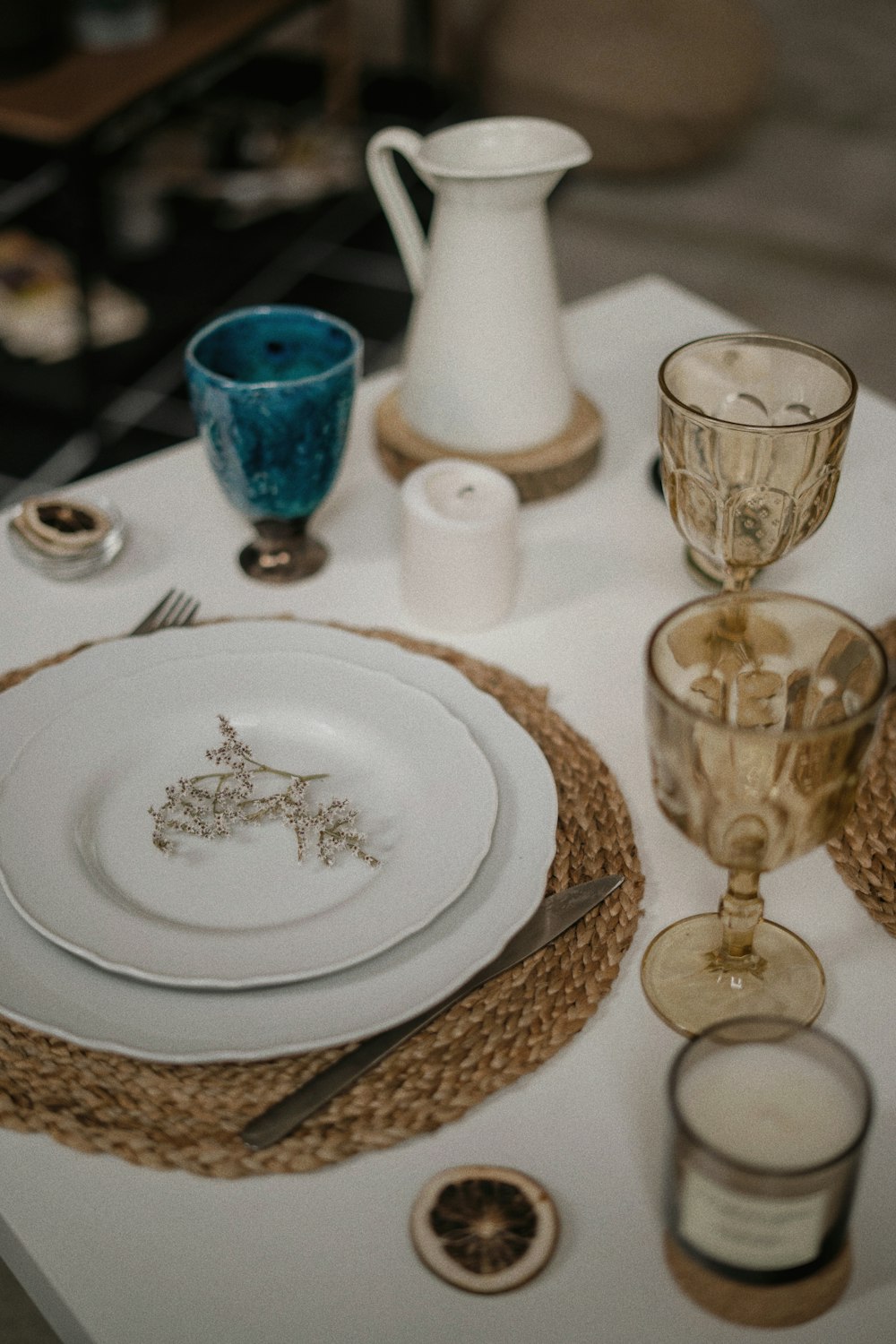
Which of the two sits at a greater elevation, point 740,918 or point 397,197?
point 397,197

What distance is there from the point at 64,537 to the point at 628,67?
209 cm

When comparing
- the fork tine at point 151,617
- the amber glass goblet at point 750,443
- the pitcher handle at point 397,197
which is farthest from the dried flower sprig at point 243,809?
the pitcher handle at point 397,197

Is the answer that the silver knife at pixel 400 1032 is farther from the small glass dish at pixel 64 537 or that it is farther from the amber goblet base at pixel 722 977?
the small glass dish at pixel 64 537

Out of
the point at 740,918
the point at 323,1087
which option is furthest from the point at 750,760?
the point at 323,1087

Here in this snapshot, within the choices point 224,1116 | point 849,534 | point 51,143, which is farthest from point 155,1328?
point 51,143

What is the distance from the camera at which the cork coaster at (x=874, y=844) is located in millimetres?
654

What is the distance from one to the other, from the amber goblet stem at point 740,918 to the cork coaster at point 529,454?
0.38 m

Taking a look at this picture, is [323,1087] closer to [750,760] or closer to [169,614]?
[750,760]

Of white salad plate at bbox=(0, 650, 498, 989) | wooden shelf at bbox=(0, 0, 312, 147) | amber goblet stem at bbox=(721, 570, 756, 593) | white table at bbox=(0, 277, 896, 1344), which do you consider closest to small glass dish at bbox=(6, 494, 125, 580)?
white table at bbox=(0, 277, 896, 1344)

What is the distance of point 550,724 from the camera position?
0.75 meters

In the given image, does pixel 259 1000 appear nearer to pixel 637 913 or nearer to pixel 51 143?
pixel 637 913

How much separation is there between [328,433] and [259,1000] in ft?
1.22

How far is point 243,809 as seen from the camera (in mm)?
670

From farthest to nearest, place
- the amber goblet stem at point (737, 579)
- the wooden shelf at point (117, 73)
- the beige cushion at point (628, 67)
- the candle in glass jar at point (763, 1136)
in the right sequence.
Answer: the beige cushion at point (628, 67)
the wooden shelf at point (117, 73)
the amber goblet stem at point (737, 579)
the candle in glass jar at point (763, 1136)
